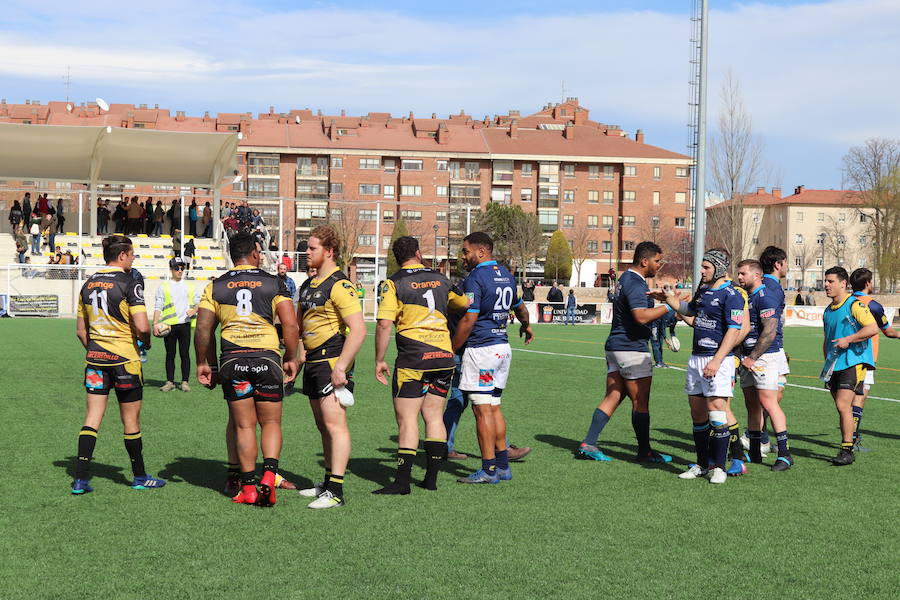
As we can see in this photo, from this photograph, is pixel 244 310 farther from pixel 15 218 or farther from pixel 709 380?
pixel 15 218

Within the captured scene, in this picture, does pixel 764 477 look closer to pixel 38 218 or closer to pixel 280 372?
pixel 280 372

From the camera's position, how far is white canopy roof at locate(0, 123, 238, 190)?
1430 inches

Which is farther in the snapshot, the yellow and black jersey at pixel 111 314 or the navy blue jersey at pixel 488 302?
A: the navy blue jersey at pixel 488 302

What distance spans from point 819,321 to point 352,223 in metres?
49.2

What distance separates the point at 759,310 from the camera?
829 centimetres

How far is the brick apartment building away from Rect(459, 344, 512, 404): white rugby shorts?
83093mm

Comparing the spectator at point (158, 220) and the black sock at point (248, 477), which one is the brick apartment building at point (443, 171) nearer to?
the spectator at point (158, 220)

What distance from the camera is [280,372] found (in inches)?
252

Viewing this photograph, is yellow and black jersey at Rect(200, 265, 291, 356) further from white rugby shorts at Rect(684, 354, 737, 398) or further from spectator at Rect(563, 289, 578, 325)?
spectator at Rect(563, 289, 578, 325)

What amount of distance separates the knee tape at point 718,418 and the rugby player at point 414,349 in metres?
2.27

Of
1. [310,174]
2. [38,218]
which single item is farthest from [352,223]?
[38,218]

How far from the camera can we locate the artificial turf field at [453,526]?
Result: 4918mm

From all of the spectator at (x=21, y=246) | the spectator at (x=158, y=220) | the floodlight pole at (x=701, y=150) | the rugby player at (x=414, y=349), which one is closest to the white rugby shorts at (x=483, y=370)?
the rugby player at (x=414, y=349)

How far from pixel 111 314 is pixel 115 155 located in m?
33.8
